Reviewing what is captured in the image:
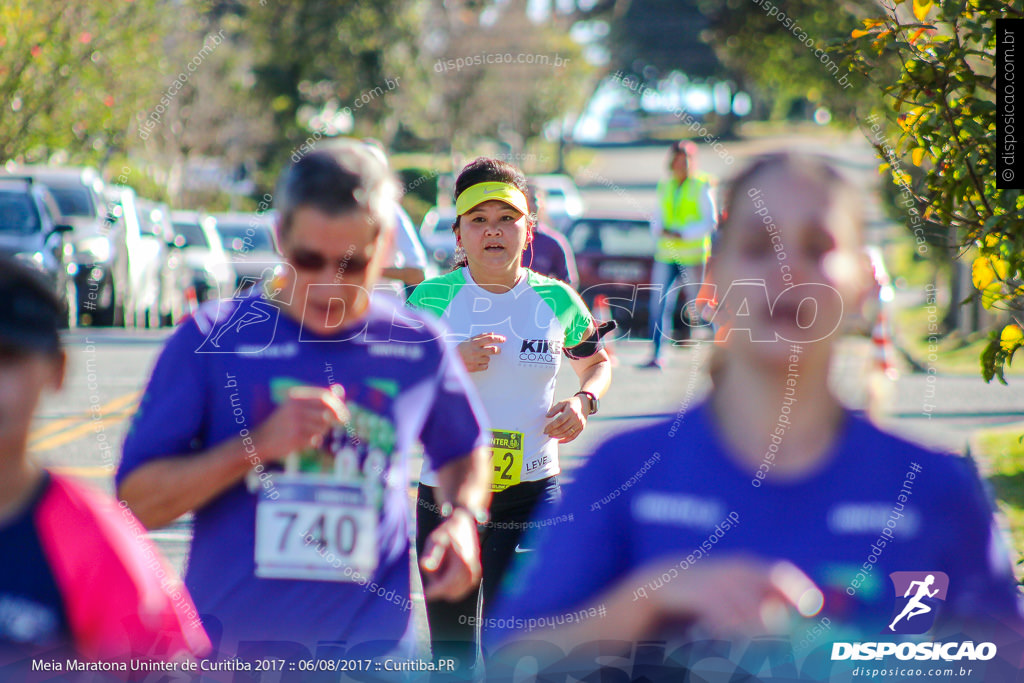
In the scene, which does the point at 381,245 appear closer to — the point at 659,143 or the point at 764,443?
the point at 764,443

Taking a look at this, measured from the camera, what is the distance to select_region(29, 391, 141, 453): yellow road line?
9.37 meters

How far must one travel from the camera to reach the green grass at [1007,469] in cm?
665

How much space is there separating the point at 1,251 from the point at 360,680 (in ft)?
3.64

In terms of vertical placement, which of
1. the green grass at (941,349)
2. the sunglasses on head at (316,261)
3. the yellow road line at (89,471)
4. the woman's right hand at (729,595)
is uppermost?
the sunglasses on head at (316,261)

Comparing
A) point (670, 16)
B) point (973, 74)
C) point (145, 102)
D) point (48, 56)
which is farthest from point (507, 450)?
point (670, 16)

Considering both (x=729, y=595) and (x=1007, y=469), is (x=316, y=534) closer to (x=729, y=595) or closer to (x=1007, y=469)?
(x=729, y=595)

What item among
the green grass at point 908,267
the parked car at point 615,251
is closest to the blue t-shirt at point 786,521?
the parked car at point 615,251

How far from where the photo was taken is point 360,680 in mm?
2545

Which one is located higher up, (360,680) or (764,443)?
(764,443)

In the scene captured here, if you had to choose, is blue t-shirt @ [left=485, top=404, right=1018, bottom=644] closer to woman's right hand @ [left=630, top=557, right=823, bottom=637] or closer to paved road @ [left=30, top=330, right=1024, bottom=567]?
woman's right hand @ [left=630, top=557, right=823, bottom=637]

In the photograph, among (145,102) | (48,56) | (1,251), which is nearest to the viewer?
(1,251)

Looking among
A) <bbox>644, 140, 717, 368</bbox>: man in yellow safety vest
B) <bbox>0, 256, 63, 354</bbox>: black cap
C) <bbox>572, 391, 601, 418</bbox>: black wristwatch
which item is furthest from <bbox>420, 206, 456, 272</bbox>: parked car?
<bbox>0, 256, 63, 354</bbox>: black cap

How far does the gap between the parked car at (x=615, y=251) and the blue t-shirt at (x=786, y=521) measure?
15.8 metres

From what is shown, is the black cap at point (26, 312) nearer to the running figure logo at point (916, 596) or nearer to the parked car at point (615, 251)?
the running figure logo at point (916, 596)
